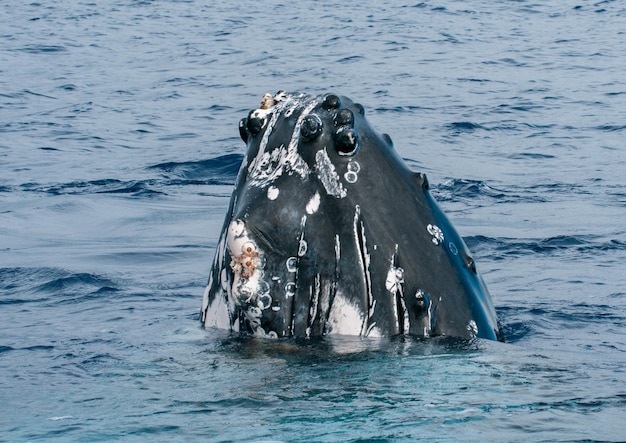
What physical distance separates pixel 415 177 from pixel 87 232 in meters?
8.47

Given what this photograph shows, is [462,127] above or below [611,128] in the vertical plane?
above

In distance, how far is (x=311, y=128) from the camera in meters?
6.53

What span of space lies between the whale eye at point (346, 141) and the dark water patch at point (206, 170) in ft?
39.4

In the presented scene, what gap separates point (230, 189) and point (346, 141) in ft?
37.8

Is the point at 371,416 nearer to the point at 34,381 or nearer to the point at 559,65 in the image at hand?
the point at 34,381

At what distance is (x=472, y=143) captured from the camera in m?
22.5

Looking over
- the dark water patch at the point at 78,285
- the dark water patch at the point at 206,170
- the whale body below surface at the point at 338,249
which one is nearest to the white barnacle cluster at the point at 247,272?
the whale body below surface at the point at 338,249

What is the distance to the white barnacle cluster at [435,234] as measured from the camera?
6.58m

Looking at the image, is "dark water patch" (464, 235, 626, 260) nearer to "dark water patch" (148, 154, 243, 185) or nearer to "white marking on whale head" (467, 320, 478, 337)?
"dark water patch" (148, 154, 243, 185)

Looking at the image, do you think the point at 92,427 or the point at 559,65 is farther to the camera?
the point at 559,65

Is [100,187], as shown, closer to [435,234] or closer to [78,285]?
[78,285]

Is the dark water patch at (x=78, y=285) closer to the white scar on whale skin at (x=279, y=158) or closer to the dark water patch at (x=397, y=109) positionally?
the white scar on whale skin at (x=279, y=158)

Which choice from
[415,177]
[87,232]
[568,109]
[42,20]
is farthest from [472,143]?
[42,20]

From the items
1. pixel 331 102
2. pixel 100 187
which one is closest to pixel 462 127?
pixel 100 187
